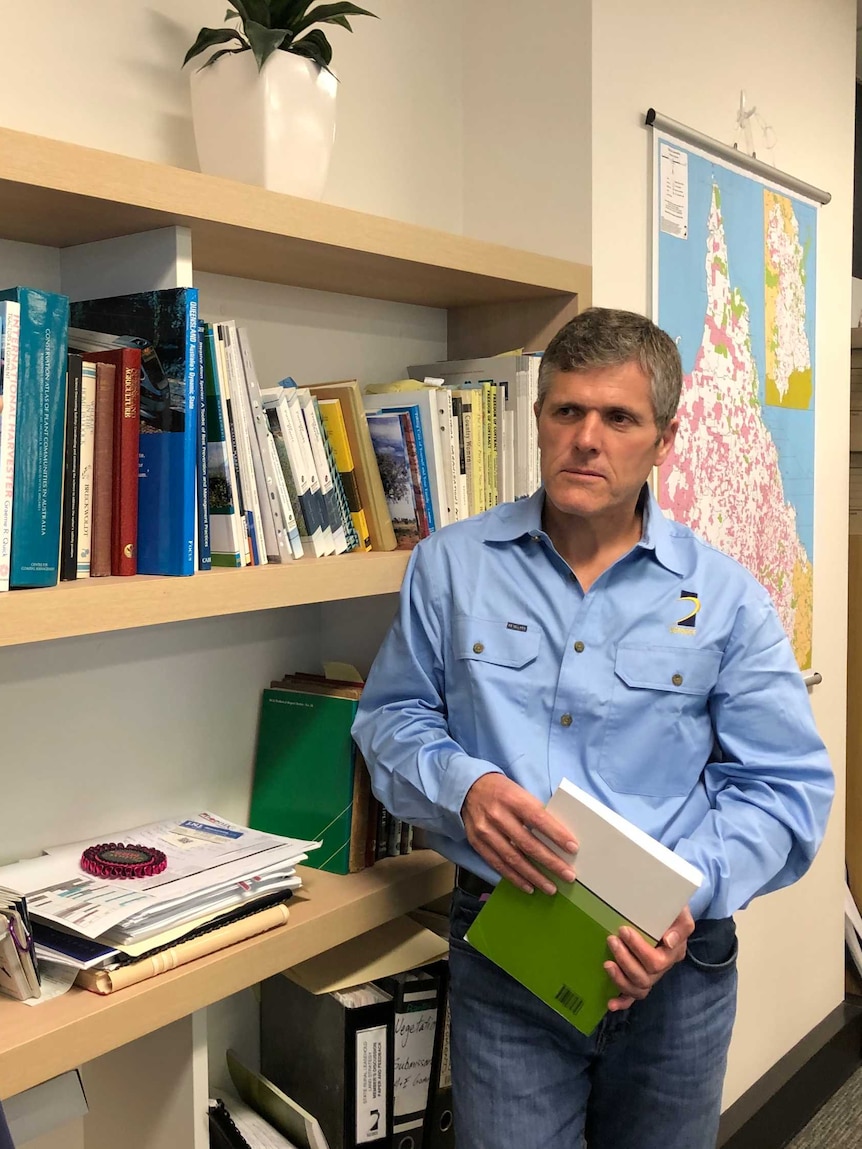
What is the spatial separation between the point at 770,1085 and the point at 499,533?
5.81ft

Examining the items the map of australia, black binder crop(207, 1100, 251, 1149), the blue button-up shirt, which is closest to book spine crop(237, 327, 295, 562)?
the blue button-up shirt

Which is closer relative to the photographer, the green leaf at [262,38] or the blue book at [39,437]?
the blue book at [39,437]

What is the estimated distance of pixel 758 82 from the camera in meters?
2.48

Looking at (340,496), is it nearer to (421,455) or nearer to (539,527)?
(421,455)

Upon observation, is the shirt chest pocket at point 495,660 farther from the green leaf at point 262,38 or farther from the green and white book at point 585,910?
the green leaf at point 262,38

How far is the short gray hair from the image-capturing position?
150 centimetres

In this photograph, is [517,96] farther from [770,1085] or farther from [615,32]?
[770,1085]

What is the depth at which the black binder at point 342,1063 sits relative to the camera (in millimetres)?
1570

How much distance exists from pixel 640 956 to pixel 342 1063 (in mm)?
515

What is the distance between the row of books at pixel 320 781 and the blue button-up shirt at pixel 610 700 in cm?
8

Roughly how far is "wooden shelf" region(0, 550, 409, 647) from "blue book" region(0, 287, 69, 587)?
0.04 metres

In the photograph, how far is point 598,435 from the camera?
149 centimetres

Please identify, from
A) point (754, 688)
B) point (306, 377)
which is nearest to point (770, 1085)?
point (754, 688)

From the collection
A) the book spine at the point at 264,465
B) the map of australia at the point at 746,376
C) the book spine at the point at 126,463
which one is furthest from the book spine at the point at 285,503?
the map of australia at the point at 746,376
